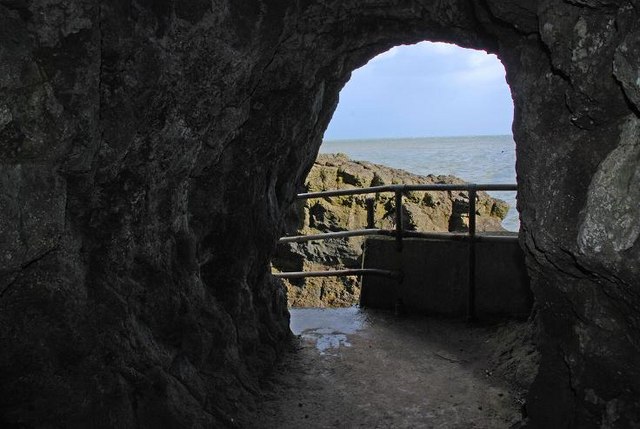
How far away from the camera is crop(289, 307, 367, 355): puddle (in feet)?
17.1

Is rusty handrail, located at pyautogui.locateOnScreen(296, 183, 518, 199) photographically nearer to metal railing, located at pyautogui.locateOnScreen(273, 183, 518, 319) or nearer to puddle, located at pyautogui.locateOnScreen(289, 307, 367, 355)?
metal railing, located at pyautogui.locateOnScreen(273, 183, 518, 319)

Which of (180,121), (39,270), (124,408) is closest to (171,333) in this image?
(124,408)

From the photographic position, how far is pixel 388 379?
4402mm

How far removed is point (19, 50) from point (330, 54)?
2.33 meters

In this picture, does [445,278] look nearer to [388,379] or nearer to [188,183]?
[388,379]

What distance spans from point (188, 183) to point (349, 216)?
11.4 metres

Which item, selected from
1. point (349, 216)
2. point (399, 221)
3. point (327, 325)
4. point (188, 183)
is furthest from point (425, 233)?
point (349, 216)

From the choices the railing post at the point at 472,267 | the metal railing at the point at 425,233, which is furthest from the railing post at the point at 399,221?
the railing post at the point at 472,267

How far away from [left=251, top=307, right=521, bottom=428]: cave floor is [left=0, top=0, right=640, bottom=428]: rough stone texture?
1.46 feet

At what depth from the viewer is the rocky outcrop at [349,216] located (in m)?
13.7

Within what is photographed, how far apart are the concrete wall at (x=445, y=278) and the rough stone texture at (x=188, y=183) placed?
6.60 feet

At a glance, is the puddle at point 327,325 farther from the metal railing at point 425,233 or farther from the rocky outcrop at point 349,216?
the rocky outcrop at point 349,216

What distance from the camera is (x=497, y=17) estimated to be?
9.95 feet

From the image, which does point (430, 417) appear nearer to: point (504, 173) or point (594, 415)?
point (594, 415)
